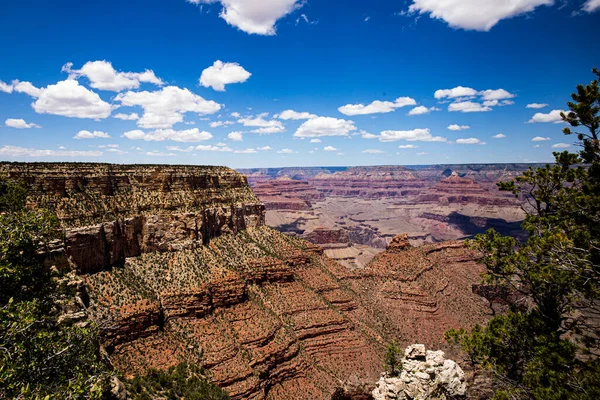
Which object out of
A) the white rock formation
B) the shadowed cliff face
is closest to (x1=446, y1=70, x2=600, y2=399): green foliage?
the white rock formation

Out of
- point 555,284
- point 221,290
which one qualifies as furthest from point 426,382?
point 221,290

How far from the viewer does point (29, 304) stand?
44.3 feet

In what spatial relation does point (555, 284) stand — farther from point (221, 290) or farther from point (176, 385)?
point (221, 290)

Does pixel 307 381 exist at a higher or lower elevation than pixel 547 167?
lower

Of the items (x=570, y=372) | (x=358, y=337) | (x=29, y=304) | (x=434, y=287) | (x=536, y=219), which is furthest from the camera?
(x=434, y=287)

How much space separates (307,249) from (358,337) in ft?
86.0

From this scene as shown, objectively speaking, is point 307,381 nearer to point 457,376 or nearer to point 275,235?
point 457,376

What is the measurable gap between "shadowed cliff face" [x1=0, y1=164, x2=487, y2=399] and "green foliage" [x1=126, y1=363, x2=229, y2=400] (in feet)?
6.55

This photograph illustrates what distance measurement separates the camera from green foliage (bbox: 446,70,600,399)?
1777 cm

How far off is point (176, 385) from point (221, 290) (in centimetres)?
1689

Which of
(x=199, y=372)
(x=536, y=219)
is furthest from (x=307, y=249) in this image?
(x=536, y=219)

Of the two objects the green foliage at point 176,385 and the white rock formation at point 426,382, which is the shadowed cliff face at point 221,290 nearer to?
the green foliage at point 176,385

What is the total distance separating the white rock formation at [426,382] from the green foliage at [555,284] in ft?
12.7

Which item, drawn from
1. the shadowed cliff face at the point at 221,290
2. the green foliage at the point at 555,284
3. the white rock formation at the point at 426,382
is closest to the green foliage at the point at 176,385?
the shadowed cliff face at the point at 221,290
